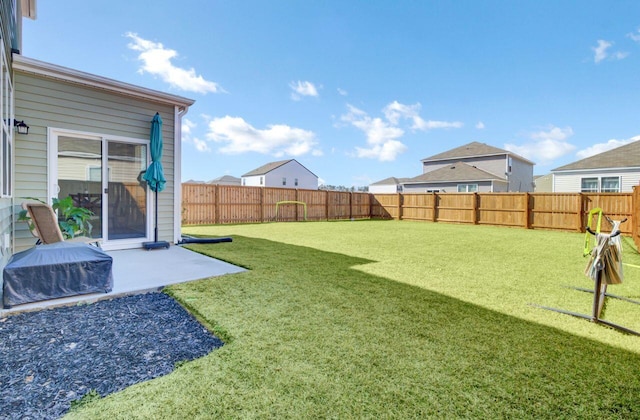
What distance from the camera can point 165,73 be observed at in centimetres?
1222

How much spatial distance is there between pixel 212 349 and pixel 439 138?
28205 millimetres

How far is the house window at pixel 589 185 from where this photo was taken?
15.4m

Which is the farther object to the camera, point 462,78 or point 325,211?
point 325,211

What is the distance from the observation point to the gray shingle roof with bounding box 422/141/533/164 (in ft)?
75.4

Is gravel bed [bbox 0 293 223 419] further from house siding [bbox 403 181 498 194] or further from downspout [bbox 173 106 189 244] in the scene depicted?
house siding [bbox 403 181 498 194]

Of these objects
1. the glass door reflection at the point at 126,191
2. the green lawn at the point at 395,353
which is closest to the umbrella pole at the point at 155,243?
the glass door reflection at the point at 126,191

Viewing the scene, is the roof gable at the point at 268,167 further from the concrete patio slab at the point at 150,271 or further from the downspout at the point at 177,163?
the concrete patio slab at the point at 150,271

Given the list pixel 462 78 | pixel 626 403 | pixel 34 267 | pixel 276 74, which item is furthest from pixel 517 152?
pixel 34 267

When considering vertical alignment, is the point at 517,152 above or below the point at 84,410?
above

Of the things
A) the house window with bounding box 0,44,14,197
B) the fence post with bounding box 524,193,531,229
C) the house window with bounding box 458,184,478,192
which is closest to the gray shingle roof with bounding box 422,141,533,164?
the house window with bounding box 458,184,478,192

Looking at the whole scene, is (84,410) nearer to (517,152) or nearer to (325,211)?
(325,211)

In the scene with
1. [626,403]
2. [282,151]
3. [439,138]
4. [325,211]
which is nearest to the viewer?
[626,403]

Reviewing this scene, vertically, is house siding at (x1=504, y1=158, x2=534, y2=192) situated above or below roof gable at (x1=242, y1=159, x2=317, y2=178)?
below

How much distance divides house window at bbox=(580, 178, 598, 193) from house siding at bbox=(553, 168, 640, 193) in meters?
0.12
